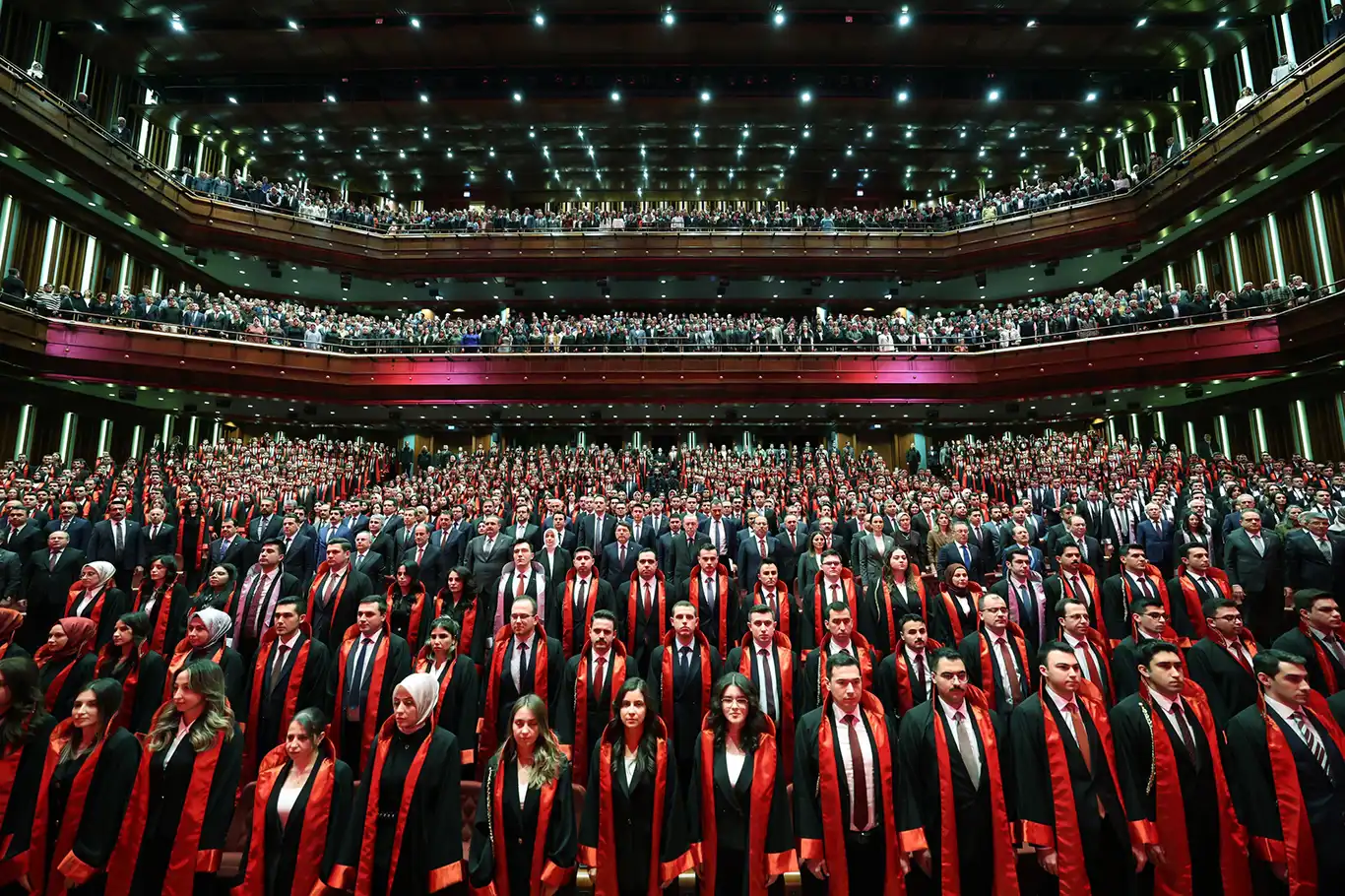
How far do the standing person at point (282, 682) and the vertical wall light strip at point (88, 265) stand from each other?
54.7 feet

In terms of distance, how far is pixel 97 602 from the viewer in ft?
14.1

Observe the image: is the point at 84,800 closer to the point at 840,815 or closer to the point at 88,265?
the point at 840,815

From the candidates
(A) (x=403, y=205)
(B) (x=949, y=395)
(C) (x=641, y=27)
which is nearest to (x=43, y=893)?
(B) (x=949, y=395)

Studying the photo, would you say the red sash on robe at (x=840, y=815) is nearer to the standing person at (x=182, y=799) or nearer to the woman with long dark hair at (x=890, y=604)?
the woman with long dark hair at (x=890, y=604)

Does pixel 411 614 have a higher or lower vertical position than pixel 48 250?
lower

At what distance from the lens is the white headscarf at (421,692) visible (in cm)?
247

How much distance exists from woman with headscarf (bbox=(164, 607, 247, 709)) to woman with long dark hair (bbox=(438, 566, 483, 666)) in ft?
4.03

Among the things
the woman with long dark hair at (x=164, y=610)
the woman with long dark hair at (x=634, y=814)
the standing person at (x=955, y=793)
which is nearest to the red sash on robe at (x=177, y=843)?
the woman with long dark hair at (x=634, y=814)

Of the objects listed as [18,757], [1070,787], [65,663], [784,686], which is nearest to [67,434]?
[65,663]

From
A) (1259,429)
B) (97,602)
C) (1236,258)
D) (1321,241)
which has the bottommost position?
(97,602)

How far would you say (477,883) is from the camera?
2.39 meters

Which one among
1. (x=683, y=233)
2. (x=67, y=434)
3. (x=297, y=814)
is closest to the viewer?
(x=297, y=814)

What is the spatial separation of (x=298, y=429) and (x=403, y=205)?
30.4 feet

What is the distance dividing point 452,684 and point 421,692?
0.91 meters
